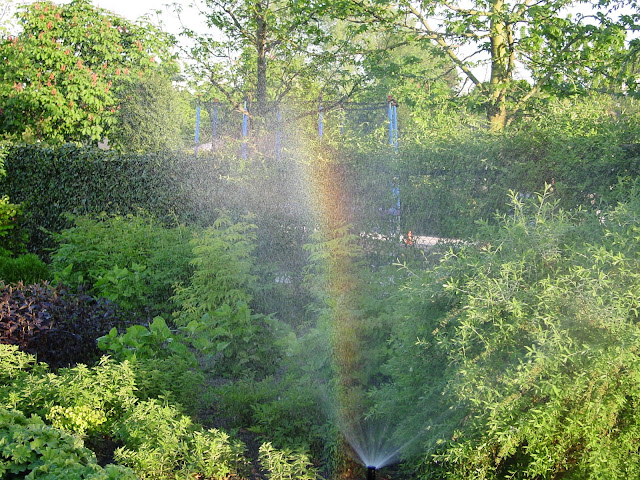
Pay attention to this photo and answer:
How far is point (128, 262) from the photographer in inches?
291

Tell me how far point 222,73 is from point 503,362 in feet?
42.3

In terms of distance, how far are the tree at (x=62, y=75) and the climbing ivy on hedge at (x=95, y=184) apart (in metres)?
4.50

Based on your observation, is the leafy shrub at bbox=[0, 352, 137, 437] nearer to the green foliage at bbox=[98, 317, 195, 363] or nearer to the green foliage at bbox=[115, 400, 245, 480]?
the green foliage at bbox=[115, 400, 245, 480]

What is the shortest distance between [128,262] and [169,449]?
451 centimetres

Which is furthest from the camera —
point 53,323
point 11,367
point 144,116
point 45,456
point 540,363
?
point 144,116

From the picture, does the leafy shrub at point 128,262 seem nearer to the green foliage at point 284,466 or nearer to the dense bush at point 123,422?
the dense bush at point 123,422

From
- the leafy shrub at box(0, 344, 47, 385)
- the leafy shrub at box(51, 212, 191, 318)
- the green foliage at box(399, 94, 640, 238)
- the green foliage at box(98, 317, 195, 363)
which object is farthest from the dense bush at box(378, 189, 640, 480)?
the leafy shrub at box(51, 212, 191, 318)

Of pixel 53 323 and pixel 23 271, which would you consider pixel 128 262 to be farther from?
pixel 53 323

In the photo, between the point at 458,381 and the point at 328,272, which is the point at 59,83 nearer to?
the point at 328,272

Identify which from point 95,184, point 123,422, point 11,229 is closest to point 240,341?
point 123,422

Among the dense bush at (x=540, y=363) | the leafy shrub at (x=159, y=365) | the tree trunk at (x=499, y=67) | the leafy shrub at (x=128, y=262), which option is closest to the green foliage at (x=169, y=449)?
the leafy shrub at (x=159, y=365)

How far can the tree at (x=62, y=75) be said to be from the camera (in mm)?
15234

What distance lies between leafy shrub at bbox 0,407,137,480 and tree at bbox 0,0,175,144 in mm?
12950

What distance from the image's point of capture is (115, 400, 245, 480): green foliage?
3176 mm
